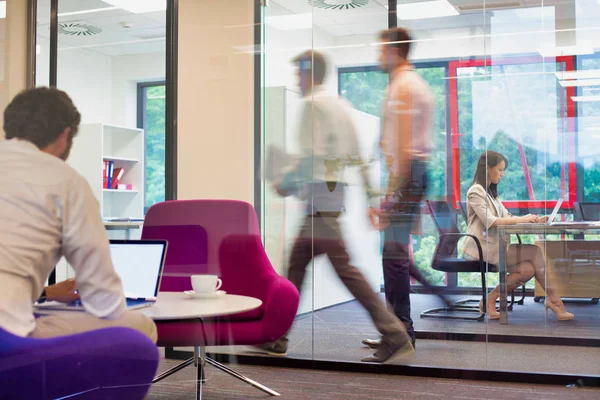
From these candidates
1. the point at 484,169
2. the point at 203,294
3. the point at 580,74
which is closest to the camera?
the point at 203,294

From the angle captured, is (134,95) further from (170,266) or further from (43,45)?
(170,266)

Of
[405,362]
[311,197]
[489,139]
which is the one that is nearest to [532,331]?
[405,362]

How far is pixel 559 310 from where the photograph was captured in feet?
10.1

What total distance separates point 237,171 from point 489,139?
120 centimetres

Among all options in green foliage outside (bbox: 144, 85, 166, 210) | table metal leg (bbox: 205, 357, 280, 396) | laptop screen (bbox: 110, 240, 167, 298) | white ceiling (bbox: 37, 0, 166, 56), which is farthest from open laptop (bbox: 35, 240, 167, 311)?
table metal leg (bbox: 205, 357, 280, 396)

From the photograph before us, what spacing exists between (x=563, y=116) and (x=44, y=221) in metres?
2.46

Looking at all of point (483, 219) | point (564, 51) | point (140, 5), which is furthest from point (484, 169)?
point (140, 5)

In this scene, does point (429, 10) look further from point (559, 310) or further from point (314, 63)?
point (559, 310)

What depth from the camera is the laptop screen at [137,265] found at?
1.67 m

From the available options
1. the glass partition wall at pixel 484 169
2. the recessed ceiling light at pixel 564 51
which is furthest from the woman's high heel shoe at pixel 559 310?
the recessed ceiling light at pixel 564 51

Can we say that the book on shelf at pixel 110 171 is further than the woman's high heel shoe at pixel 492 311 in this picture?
No

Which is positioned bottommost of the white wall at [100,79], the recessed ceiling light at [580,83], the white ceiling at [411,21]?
the white wall at [100,79]

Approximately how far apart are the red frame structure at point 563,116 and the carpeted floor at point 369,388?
78 cm

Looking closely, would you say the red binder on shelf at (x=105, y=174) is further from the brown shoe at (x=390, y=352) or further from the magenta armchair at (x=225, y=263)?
the brown shoe at (x=390, y=352)
